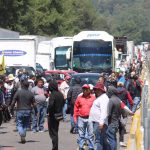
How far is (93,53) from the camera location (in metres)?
Result: 41.4

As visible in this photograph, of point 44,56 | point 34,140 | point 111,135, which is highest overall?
point 44,56

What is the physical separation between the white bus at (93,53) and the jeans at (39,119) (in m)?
18.6

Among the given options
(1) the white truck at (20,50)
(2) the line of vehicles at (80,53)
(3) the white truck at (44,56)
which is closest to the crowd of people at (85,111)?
(2) the line of vehicles at (80,53)

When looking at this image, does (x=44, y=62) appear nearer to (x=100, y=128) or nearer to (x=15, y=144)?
(x=15, y=144)

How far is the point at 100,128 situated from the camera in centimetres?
1394

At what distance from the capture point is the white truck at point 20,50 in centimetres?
3950

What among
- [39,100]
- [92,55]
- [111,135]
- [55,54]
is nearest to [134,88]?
[39,100]

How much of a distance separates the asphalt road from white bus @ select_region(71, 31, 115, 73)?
17352 millimetres

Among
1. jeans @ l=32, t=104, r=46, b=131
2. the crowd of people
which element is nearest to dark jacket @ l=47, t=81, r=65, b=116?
the crowd of people

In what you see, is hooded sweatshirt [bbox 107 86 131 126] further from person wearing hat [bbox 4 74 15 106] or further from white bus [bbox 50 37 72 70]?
white bus [bbox 50 37 72 70]

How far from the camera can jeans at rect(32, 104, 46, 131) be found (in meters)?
21.7

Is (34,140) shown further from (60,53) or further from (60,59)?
(60,59)

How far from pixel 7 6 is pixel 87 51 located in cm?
3302

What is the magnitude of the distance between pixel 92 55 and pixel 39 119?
20.0 metres
